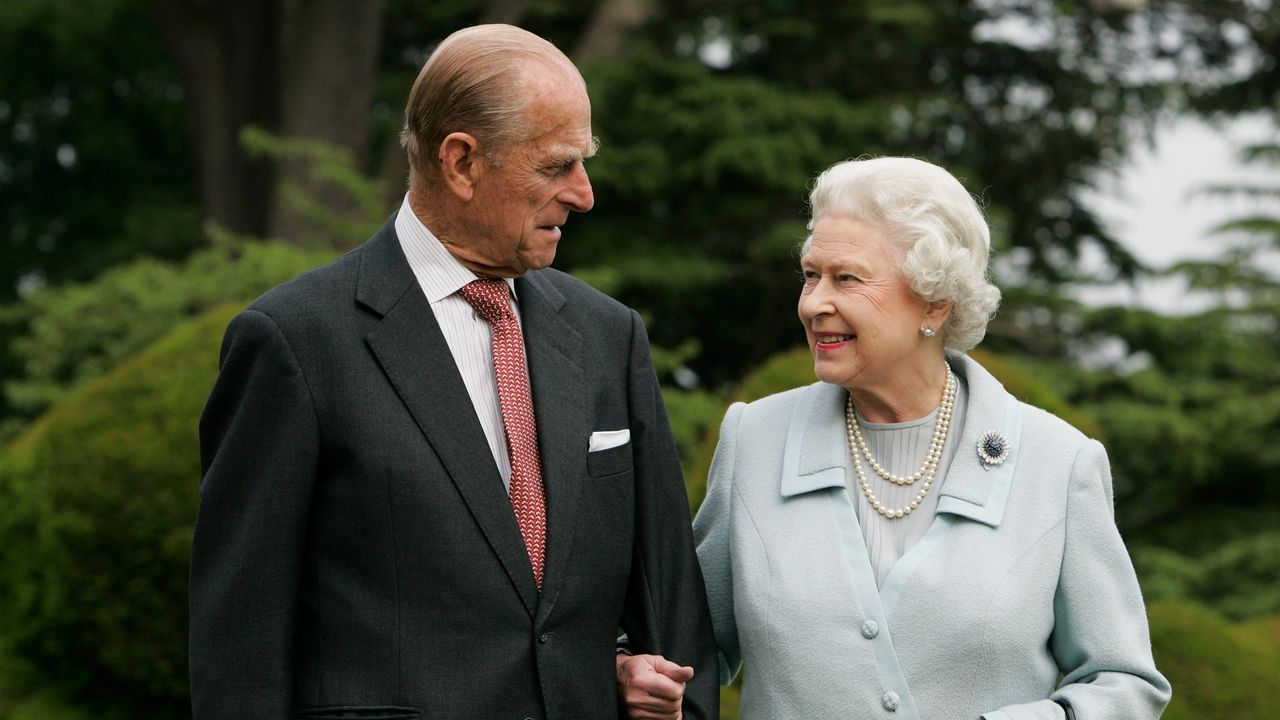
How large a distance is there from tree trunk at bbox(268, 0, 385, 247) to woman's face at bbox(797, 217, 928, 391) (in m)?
7.79

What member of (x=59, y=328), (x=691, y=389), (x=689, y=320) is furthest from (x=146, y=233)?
(x=691, y=389)

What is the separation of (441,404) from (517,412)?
0.53 feet

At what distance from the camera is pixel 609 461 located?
288 cm

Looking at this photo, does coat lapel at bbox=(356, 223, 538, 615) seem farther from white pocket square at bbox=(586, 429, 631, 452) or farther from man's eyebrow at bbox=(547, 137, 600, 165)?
man's eyebrow at bbox=(547, 137, 600, 165)

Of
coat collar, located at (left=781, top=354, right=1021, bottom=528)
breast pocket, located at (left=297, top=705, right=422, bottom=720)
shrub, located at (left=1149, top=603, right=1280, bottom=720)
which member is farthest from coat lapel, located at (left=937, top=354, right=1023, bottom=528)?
shrub, located at (left=1149, top=603, right=1280, bottom=720)

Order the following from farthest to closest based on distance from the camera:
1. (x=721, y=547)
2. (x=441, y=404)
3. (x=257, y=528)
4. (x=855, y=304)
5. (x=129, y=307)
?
(x=129, y=307) < (x=721, y=547) < (x=855, y=304) < (x=441, y=404) < (x=257, y=528)

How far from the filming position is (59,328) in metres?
8.83

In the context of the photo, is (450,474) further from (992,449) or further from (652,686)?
(992,449)

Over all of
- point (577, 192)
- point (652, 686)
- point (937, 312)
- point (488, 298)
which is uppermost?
point (577, 192)

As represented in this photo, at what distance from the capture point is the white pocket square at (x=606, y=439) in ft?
9.42

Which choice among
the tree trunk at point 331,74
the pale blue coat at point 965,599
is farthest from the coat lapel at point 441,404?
the tree trunk at point 331,74

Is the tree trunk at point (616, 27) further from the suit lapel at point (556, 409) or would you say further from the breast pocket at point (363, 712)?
the breast pocket at point (363, 712)

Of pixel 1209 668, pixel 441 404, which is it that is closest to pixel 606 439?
pixel 441 404

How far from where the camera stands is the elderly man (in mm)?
2619
